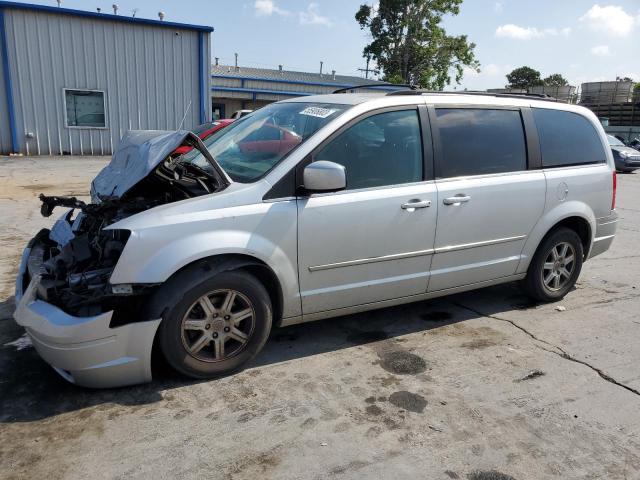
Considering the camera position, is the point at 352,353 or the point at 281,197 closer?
the point at 281,197

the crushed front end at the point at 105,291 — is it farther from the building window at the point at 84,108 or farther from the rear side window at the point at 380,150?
the building window at the point at 84,108

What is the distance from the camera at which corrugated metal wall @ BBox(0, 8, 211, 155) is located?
16719 millimetres

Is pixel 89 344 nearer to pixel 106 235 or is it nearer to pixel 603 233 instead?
pixel 106 235

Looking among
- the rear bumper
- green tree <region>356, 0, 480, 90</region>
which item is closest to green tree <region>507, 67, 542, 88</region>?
green tree <region>356, 0, 480, 90</region>

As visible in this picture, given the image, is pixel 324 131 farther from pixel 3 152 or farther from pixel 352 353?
pixel 3 152

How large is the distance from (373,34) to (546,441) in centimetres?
4566

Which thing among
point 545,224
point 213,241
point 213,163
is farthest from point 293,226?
point 545,224

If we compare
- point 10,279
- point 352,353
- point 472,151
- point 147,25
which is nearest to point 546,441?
point 352,353

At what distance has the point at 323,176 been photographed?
10.8 ft

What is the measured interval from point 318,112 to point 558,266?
274cm

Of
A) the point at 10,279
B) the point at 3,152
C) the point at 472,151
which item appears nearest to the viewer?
the point at 472,151

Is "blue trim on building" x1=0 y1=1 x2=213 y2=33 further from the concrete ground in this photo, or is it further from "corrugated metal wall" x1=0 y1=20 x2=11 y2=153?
the concrete ground

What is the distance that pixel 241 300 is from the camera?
3.30 m

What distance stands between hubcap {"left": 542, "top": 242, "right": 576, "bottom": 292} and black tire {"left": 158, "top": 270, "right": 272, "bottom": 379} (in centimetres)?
280
